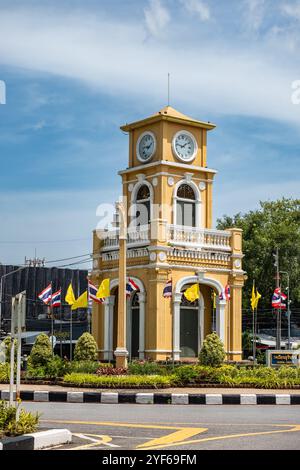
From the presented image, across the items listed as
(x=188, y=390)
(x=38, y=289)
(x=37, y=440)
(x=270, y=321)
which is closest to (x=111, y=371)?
(x=188, y=390)

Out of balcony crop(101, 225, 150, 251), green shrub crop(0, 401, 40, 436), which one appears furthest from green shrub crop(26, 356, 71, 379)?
green shrub crop(0, 401, 40, 436)

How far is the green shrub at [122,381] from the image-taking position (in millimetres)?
20555

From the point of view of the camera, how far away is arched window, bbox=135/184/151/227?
3353cm

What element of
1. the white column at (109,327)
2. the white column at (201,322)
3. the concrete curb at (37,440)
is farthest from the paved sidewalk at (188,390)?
the white column at (109,327)

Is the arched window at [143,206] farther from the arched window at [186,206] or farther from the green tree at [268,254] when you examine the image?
the green tree at [268,254]

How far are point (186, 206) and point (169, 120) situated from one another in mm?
3651

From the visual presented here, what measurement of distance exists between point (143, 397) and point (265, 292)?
115ft

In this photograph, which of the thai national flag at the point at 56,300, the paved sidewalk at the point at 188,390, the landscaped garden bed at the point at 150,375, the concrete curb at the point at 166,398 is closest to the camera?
the concrete curb at the point at 166,398

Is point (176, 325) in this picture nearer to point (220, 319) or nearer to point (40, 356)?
point (220, 319)

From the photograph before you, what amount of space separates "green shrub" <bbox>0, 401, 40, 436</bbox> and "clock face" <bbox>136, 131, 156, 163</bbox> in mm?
24163

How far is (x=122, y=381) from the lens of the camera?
68.7 feet

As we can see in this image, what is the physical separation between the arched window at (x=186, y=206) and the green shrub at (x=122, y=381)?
12677 mm
